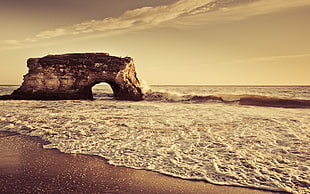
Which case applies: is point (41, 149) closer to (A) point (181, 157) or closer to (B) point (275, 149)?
(A) point (181, 157)

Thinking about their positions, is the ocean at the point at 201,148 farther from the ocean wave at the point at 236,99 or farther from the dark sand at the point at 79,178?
the ocean wave at the point at 236,99

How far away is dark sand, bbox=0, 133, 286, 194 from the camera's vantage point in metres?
2.59

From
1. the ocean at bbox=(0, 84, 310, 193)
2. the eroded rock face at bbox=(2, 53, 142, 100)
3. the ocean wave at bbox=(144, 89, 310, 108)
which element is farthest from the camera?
the eroded rock face at bbox=(2, 53, 142, 100)

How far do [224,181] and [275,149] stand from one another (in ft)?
6.54

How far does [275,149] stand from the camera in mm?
4227

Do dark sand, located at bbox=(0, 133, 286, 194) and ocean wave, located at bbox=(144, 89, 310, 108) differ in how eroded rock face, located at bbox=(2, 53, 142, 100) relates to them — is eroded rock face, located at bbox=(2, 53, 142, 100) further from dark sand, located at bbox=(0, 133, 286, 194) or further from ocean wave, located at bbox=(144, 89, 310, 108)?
dark sand, located at bbox=(0, 133, 286, 194)

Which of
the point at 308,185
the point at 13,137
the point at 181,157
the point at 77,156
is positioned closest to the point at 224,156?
the point at 181,157

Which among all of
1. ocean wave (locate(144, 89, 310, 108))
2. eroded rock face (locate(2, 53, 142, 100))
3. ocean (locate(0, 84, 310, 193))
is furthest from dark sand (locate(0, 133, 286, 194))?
eroded rock face (locate(2, 53, 142, 100))

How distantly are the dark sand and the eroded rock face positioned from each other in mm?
15218

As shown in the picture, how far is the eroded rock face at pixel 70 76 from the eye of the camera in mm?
18172

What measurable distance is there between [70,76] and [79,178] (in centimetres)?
1697

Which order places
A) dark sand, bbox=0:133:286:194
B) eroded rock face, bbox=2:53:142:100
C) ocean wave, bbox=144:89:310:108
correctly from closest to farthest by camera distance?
dark sand, bbox=0:133:286:194, ocean wave, bbox=144:89:310:108, eroded rock face, bbox=2:53:142:100

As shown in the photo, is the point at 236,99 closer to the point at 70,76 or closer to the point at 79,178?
the point at 70,76

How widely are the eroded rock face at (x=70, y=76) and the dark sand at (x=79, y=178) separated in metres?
15.2
